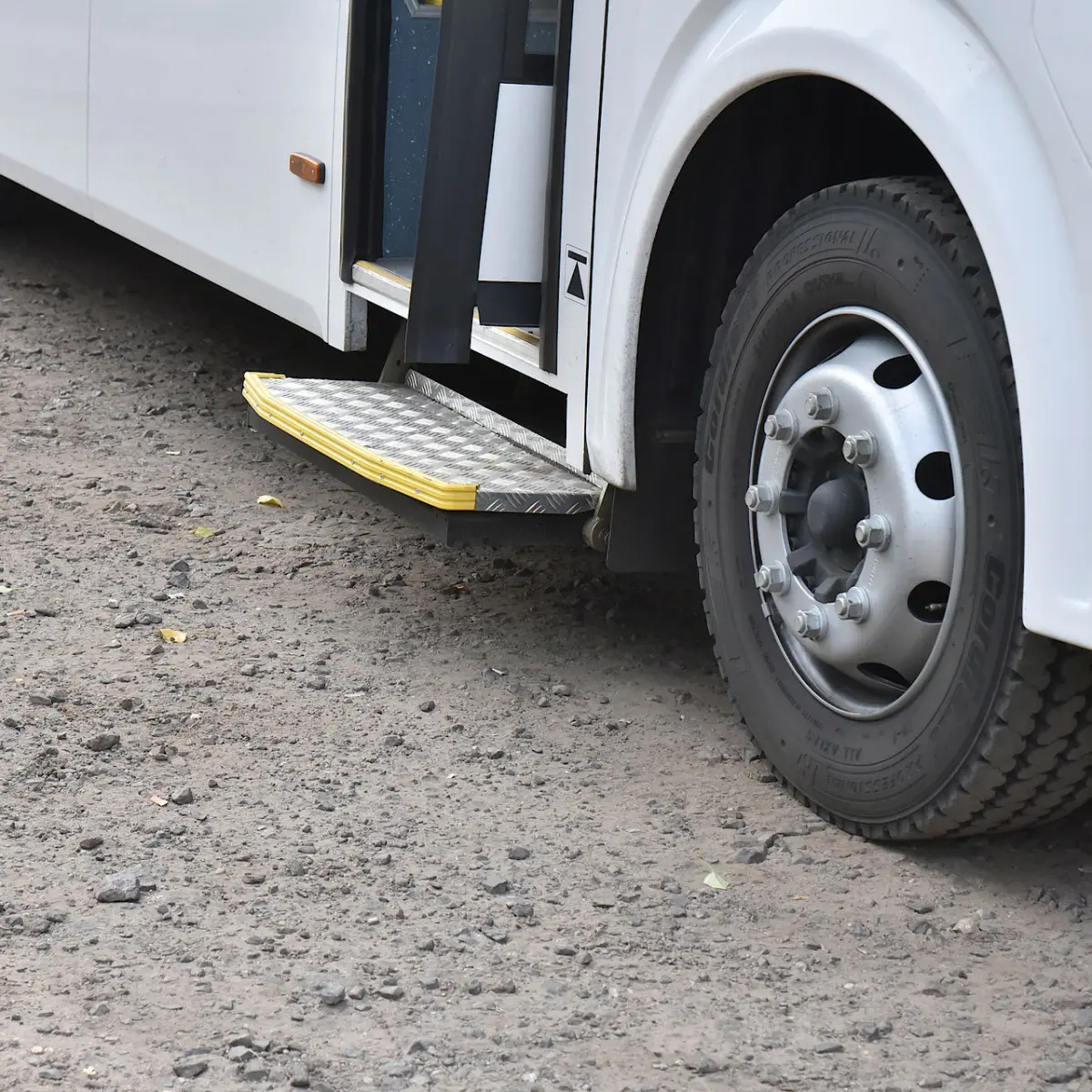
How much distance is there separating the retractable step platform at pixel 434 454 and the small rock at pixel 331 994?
1.08m

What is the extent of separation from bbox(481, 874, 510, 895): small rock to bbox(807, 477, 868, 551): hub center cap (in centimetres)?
71

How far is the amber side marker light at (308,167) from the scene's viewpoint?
12.6ft

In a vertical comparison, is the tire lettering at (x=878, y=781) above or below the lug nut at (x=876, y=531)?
below

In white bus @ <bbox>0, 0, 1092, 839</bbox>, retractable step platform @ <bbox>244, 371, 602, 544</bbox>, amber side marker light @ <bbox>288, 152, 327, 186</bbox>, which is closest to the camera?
white bus @ <bbox>0, 0, 1092, 839</bbox>

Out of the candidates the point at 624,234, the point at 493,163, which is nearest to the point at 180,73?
the point at 493,163

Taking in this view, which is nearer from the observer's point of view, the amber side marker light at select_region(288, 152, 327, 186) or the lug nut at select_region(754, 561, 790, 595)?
the lug nut at select_region(754, 561, 790, 595)

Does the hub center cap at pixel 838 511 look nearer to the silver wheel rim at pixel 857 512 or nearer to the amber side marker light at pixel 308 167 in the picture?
the silver wheel rim at pixel 857 512

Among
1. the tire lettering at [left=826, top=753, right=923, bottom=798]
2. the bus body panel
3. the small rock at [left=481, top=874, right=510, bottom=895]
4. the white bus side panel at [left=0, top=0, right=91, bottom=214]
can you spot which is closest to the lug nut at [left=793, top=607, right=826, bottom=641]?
the tire lettering at [left=826, top=753, right=923, bottom=798]

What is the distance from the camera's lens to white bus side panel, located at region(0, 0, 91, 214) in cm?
502

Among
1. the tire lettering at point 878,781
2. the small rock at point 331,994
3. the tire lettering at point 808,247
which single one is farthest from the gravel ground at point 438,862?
the tire lettering at point 808,247

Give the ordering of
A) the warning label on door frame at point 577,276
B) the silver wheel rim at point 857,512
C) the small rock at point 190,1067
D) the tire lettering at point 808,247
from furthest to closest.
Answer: the warning label on door frame at point 577,276, the tire lettering at point 808,247, the silver wheel rim at point 857,512, the small rock at point 190,1067

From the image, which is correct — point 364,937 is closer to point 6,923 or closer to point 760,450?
point 6,923

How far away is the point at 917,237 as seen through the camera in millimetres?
2398

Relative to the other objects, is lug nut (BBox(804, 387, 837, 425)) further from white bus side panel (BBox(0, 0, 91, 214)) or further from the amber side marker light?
white bus side panel (BBox(0, 0, 91, 214))
